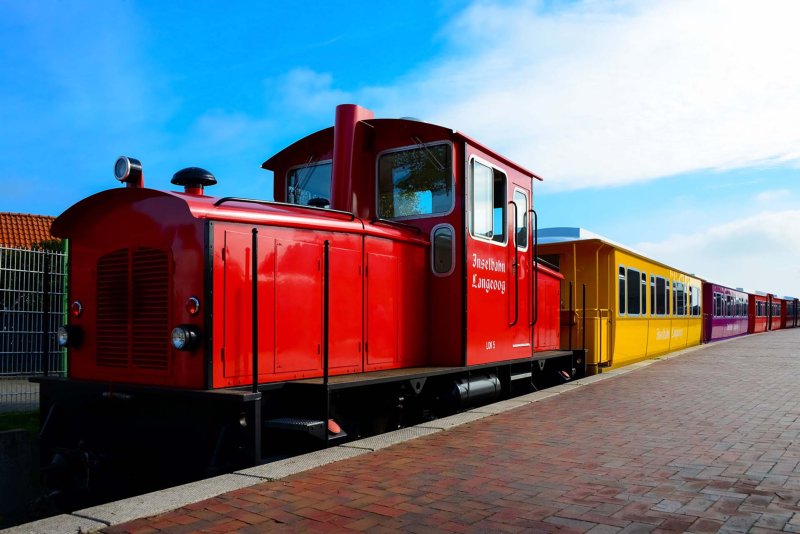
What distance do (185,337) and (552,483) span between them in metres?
2.63

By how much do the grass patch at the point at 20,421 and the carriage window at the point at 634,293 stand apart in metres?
11.5

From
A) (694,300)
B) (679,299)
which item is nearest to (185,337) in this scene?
(679,299)

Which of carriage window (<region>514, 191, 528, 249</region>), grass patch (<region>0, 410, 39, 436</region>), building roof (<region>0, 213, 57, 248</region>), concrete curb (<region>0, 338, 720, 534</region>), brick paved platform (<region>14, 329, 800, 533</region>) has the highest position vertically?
building roof (<region>0, 213, 57, 248</region>)

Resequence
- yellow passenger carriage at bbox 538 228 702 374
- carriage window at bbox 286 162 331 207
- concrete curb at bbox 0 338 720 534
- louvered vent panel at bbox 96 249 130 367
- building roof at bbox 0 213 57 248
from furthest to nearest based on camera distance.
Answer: building roof at bbox 0 213 57 248 → yellow passenger carriage at bbox 538 228 702 374 → carriage window at bbox 286 162 331 207 → louvered vent panel at bbox 96 249 130 367 → concrete curb at bbox 0 338 720 534

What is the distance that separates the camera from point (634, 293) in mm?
14625

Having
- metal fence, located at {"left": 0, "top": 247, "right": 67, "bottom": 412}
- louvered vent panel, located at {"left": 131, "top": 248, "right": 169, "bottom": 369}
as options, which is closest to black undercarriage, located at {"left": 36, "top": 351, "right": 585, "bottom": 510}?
louvered vent panel, located at {"left": 131, "top": 248, "right": 169, "bottom": 369}

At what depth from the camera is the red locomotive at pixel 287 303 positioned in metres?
4.48

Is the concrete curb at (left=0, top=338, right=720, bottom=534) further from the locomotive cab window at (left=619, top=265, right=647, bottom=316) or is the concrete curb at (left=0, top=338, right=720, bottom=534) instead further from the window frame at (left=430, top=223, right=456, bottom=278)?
the locomotive cab window at (left=619, top=265, right=647, bottom=316)

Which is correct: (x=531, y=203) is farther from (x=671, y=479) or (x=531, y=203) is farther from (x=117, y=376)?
(x=117, y=376)

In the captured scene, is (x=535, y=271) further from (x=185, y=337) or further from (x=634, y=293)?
(x=634, y=293)

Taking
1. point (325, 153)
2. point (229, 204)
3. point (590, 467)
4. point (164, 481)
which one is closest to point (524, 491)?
point (590, 467)

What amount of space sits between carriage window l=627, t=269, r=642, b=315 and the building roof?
45.9ft

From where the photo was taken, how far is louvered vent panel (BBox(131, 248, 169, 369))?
4.63 m

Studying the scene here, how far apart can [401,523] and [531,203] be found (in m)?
5.56
